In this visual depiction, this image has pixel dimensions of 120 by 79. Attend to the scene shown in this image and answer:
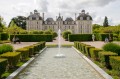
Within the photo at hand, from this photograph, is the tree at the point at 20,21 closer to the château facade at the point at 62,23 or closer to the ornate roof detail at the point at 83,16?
the château facade at the point at 62,23

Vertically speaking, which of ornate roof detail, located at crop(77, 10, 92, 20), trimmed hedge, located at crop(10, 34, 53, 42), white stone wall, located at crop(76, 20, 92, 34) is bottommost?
trimmed hedge, located at crop(10, 34, 53, 42)

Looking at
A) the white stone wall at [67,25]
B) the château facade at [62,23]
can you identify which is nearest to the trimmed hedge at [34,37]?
the château facade at [62,23]

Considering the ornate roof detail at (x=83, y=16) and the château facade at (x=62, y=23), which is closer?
the ornate roof detail at (x=83, y=16)

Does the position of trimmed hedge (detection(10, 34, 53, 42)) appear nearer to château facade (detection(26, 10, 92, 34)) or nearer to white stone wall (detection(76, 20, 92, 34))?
château facade (detection(26, 10, 92, 34))

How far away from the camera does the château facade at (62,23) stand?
99850 millimetres

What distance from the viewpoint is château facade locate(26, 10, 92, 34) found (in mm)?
99850

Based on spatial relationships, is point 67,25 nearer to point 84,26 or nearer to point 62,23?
point 62,23

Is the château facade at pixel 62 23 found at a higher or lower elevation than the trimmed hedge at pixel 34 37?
higher

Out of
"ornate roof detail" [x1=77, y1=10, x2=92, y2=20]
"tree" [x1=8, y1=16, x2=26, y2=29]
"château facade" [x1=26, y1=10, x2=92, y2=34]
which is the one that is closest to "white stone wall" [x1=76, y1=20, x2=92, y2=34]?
"château facade" [x1=26, y1=10, x2=92, y2=34]

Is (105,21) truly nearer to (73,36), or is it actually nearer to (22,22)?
(22,22)

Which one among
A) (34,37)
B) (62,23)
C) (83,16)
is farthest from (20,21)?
(34,37)

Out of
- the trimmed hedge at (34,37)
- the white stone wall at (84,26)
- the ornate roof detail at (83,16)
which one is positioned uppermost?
the ornate roof detail at (83,16)

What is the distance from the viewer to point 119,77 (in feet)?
26.7

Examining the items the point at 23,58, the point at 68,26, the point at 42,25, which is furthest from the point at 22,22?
the point at 23,58
